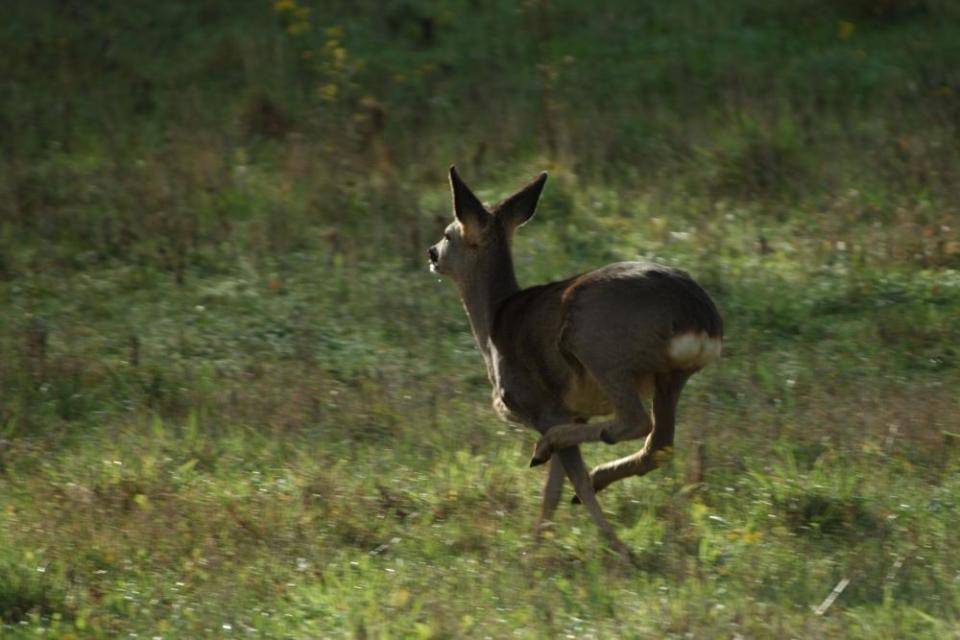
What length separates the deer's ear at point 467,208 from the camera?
7.75 meters

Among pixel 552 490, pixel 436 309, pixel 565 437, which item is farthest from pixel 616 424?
pixel 436 309

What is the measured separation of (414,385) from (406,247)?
2.37 meters

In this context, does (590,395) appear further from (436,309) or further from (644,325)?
(436,309)

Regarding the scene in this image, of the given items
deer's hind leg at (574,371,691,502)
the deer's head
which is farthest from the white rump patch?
the deer's head

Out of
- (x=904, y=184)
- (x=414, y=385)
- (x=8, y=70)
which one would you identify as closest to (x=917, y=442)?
(x=414, y=385)

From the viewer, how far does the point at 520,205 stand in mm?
8039

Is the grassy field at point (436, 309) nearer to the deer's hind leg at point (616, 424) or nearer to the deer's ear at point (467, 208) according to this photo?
the deer's hind leg at point (616, 424)

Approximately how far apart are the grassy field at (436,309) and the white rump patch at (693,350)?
0.66 meters

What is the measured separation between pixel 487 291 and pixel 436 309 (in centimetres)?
273

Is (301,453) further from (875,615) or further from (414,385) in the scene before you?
(875,615)

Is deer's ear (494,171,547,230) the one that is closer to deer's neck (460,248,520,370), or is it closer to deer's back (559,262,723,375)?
deer's neck (460,248,520,370)

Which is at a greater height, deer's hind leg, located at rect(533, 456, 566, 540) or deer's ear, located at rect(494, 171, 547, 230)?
deer's ear, located at rect(494, 171, 547, 230)

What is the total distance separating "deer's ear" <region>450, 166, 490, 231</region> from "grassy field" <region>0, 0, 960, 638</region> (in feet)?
3.53

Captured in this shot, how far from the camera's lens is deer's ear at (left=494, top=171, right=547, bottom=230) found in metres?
8.00
